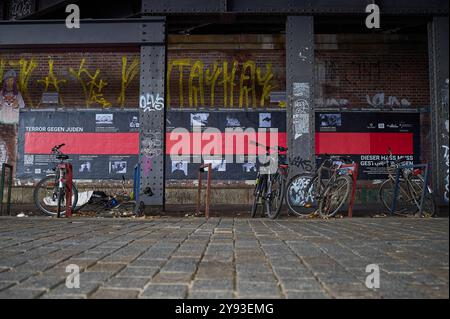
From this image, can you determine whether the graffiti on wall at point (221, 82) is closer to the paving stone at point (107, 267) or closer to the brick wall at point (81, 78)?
the brick wall at point (81, 78)

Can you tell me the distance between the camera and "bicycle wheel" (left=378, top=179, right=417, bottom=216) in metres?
8.46

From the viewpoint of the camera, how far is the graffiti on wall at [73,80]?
530 inches

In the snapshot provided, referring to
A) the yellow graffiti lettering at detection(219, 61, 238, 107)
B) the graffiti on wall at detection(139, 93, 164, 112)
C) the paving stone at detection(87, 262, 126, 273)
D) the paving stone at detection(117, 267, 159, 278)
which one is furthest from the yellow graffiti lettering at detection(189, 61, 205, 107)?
the paving stone at detection(117, 267, 159, 278)

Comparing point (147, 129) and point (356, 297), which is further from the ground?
point (147, 129)

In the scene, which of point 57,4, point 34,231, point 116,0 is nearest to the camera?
point 34,231

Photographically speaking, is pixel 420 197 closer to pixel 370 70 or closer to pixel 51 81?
pixel 370 70

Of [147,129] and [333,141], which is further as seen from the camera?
[333,141]

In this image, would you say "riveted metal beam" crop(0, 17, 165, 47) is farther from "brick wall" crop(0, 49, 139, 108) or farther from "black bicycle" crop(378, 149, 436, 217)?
"black bicycle" crop(378, 149, 436, 217)

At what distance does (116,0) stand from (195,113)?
4251 mm

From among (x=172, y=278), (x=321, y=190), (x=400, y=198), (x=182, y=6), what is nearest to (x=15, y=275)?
(x=172, y=278)

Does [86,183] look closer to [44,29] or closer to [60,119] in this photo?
[60,119]

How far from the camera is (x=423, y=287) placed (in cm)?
209

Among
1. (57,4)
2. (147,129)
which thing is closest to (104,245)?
(147,129)

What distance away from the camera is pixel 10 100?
13.7 metres
